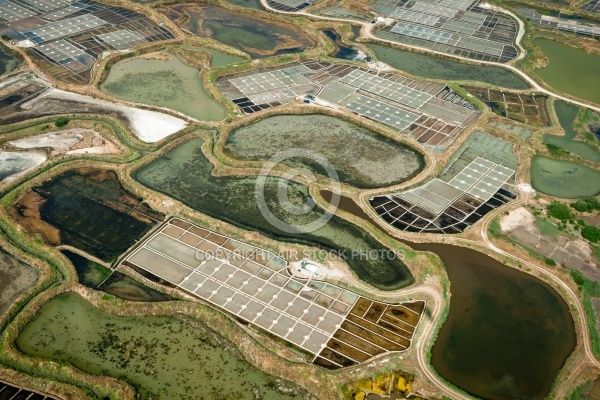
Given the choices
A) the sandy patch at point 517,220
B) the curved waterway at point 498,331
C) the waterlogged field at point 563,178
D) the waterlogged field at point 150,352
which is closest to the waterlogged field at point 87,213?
the waterlogged field at point 150,352

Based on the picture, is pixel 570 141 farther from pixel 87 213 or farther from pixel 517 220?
pixel 87 213

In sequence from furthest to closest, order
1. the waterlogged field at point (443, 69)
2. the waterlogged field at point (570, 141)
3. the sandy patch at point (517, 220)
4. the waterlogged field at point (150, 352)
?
the waterlogged field at point (443, 69) → the waterlogged field at point (570, 141) → the sandy patch at point (517, 220) → the waterlogged field at point (150, 352)

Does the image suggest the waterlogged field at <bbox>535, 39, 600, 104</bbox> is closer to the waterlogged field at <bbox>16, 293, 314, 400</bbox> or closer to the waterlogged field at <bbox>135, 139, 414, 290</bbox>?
the waterlogged field at <bbox>135, 139, 414, 290</bbox>

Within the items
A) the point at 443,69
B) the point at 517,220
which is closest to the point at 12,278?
the point at 517,220

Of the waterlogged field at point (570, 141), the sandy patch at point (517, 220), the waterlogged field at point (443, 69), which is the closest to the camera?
the sandy patch at point (517, 220)

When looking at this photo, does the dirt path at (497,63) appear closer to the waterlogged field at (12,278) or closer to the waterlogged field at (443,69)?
the waterlogged field at (443,69)

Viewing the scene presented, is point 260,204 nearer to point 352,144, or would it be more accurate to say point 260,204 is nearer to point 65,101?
point 352,144

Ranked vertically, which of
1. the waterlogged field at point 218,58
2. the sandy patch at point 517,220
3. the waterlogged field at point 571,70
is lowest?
the waterlogged field at point 571,70

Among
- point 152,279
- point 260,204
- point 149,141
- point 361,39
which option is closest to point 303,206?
point 260,204
